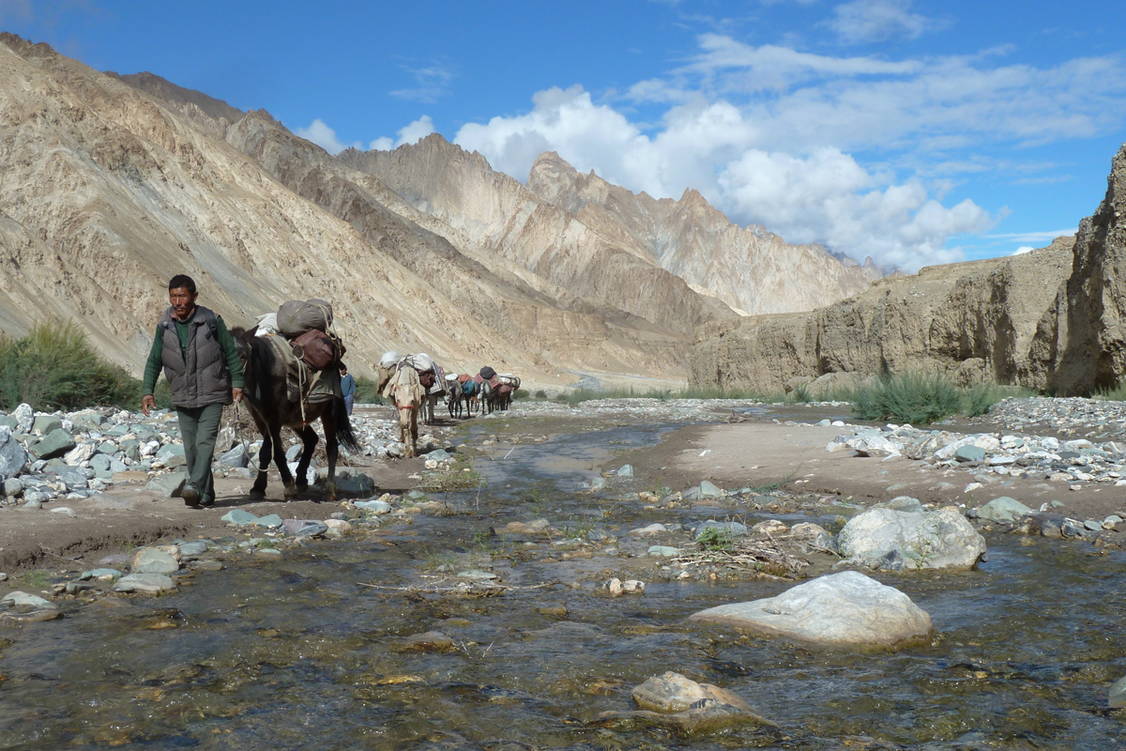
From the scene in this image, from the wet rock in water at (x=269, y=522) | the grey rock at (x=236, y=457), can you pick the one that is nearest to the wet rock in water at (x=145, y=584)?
the wet rock in water at (x=269, y=522)

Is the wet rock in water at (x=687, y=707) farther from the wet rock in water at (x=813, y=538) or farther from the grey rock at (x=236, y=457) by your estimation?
the grey rock at (x=236, y=457)

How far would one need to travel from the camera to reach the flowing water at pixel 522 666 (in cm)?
341

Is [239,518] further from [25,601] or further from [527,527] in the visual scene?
[25,601]

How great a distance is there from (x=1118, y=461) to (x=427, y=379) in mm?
13162

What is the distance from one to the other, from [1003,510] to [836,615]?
4.11m

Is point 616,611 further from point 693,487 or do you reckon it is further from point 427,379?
point 427,379

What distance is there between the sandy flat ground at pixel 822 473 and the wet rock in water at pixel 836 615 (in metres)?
3.90

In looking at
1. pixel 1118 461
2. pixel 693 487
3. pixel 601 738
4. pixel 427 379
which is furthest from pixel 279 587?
pixel 427 379

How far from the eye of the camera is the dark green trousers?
7762mm

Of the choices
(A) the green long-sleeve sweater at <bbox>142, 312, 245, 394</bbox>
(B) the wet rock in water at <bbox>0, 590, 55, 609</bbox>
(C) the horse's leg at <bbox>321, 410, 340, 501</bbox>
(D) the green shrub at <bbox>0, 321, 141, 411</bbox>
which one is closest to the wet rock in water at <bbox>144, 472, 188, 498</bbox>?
(A) the green long-sleeve sweater at <bbox>142, 312, 245, 394</bbox>

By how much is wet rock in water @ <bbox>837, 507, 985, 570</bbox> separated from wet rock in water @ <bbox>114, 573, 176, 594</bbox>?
4565 millimetres

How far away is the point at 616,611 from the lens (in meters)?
5.25

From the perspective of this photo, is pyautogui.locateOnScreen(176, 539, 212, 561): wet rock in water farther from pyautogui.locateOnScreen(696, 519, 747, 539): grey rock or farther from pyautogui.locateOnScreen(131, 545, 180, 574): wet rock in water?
pyautogui.locateOnScreen(696, 519, 747, 539): grey rock

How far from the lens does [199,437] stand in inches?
307
